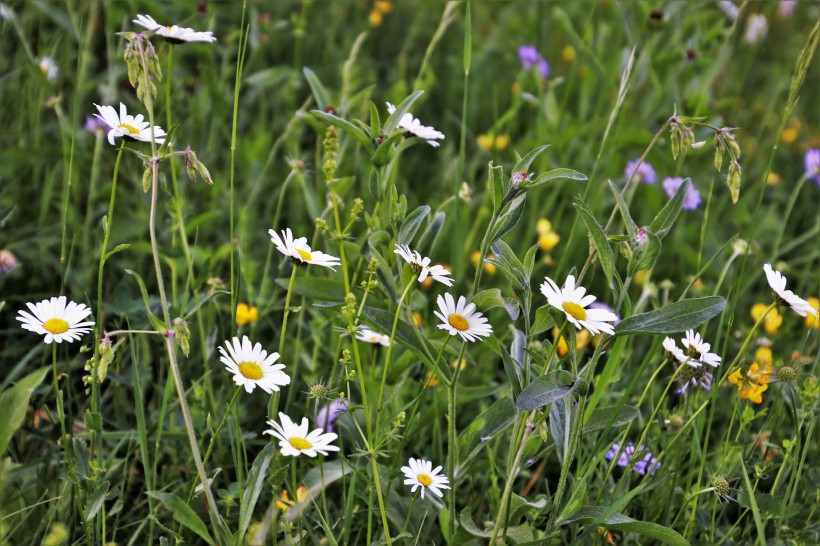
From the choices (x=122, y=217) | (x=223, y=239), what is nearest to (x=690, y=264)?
Result: (x=223, y=239)

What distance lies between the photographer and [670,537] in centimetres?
114

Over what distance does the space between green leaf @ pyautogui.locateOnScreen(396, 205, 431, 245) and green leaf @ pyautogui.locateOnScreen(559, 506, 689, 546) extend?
1.46 ft

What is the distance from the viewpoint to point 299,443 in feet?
3.57

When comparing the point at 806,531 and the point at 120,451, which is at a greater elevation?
the point at 806,531

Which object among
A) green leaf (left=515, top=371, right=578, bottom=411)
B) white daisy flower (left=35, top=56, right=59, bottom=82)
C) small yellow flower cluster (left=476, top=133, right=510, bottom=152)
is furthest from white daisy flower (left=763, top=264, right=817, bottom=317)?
white daisy flower (left=35, top=56, right=59, bottom=82)

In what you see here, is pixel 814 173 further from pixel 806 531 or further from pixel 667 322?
pixel 667 322

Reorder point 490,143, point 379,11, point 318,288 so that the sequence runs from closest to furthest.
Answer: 1. point 318,288
2. point 490,143
3. point 379,11

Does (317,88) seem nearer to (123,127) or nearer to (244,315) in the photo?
(244,315)

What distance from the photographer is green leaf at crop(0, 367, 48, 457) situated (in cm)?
130

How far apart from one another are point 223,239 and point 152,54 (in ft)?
3.40

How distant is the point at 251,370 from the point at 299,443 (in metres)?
0.11

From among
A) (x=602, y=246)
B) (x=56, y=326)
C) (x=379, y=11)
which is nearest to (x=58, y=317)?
(x=56, y=326)

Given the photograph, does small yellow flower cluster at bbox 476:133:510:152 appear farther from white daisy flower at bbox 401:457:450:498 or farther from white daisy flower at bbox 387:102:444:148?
white daisy flower at bbox 401:457:450:498

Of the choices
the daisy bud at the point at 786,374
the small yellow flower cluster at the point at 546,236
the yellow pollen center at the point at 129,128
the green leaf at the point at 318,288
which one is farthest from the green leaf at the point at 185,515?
the small yellow flower cluster at the point at 546,236
